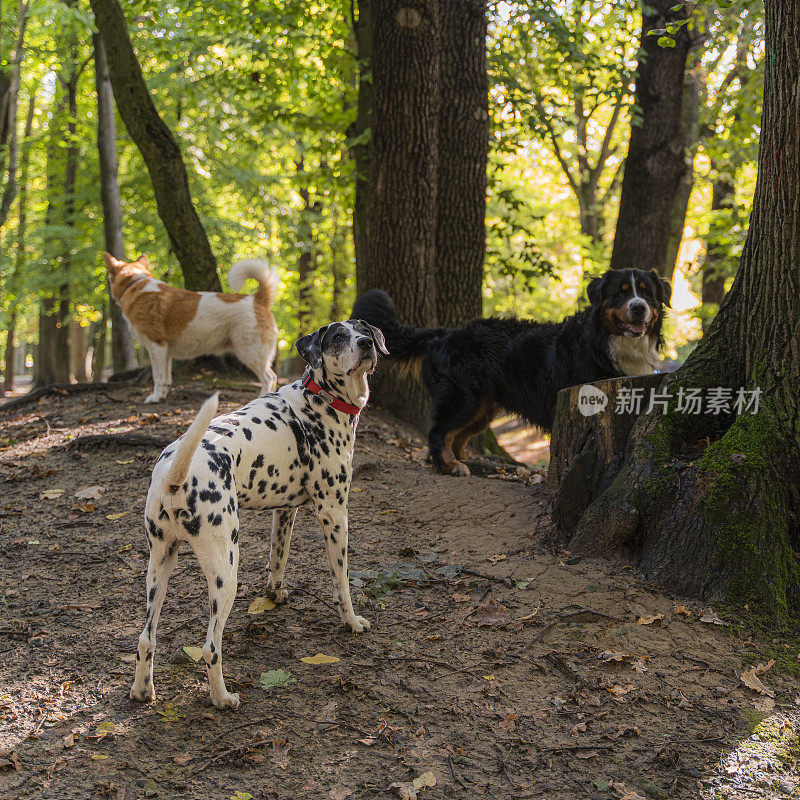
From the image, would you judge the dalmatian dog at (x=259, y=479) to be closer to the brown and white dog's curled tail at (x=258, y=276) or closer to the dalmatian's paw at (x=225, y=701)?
the dalmatian's paw at (x=225, y=701)

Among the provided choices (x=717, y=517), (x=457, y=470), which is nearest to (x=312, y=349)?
(x=717, y=517)

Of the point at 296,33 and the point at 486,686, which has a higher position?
the point at 296,33

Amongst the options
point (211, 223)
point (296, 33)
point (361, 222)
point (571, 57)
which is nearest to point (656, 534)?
point (361, 222)

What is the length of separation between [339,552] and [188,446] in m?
1.30

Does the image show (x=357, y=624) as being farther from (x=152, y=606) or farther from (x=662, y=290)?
(x=662, y=290)

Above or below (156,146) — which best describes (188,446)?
below

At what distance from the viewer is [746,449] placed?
13.9 ft

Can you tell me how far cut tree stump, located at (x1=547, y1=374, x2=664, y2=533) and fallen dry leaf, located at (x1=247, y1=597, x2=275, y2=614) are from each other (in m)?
2.01

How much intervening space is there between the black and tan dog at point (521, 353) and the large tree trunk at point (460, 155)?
2000 millimetres

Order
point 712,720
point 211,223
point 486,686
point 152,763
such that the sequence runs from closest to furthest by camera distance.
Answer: point 152,763 → point 712,720 → point 486,686 → point 211,223

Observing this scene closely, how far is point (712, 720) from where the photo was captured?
10.7 ft

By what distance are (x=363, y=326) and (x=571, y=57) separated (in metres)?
7.98

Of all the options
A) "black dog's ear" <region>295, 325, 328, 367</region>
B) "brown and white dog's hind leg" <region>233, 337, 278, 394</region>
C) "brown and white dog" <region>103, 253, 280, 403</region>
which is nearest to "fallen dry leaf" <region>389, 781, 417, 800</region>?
"black dog's ear" <region>295, 325, 328, 367</region>

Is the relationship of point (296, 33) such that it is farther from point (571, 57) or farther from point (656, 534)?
point (656, 534)
